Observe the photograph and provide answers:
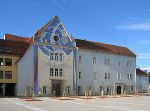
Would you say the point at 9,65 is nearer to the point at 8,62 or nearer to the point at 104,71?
the point at 8,62

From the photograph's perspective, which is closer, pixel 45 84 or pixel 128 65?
pixel 45 84

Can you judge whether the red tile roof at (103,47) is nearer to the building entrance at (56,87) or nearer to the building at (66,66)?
the building at (66,66)

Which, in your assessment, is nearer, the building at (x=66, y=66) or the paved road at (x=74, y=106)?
the paved road at (x=74, y=106)

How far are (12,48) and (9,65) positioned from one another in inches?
144

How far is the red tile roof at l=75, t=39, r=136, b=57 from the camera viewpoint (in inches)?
2579

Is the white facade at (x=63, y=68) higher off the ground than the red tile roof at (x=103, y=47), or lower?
lower

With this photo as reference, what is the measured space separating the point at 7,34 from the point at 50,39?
41.7 ft

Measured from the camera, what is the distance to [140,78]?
82.2m

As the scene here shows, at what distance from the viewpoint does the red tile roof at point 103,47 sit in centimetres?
6550

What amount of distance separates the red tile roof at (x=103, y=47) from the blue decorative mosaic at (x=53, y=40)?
3524 mm

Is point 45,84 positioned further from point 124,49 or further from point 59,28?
point 124,49

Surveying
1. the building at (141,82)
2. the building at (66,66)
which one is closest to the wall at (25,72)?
the building at (66,66)

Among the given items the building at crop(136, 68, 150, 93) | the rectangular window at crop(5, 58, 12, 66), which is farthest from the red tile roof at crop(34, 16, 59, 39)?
the building at crop(136, 68, 150, 93)

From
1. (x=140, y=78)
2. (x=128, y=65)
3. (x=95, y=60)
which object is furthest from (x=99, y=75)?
(x=140, y=78)
